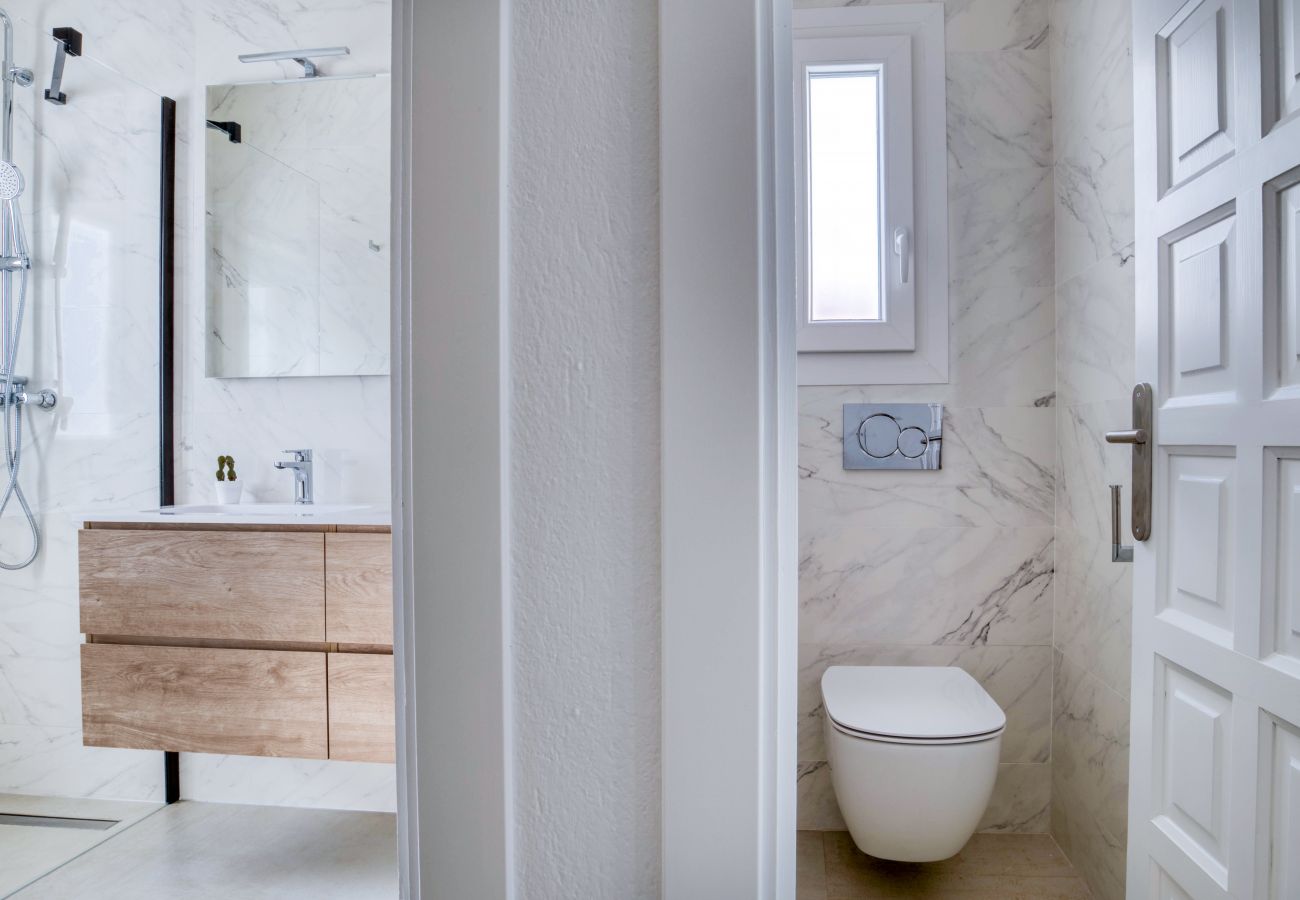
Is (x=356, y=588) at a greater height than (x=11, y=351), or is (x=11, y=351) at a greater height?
(x=11, y=351)

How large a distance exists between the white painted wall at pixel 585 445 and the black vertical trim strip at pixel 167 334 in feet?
6.61

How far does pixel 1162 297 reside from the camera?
1.09 m

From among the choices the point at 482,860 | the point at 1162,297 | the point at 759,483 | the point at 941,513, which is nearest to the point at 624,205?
the point at 759,483

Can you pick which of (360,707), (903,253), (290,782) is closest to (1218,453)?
(903,253)

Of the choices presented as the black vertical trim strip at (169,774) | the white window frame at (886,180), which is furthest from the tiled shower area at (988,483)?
the black vertical trim strip at (169,774)

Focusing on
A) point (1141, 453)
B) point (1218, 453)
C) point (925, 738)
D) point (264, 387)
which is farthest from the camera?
point (264, 387)

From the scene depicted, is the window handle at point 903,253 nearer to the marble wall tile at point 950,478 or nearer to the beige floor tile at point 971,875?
the marble wall tile at point 950,478

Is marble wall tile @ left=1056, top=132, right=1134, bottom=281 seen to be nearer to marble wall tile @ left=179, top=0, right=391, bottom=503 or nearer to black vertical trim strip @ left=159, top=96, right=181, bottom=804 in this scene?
marble wall tile @ left=179, top=0, right=391, bottom=503

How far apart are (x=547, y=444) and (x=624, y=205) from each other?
0.19m

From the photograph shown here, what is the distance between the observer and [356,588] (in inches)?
64.0

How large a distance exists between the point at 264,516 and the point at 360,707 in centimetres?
49

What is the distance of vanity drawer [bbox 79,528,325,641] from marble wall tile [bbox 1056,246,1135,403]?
5.73ft

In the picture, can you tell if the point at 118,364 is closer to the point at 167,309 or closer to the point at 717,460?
the point at 167,309

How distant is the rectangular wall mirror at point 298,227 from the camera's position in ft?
6.77
